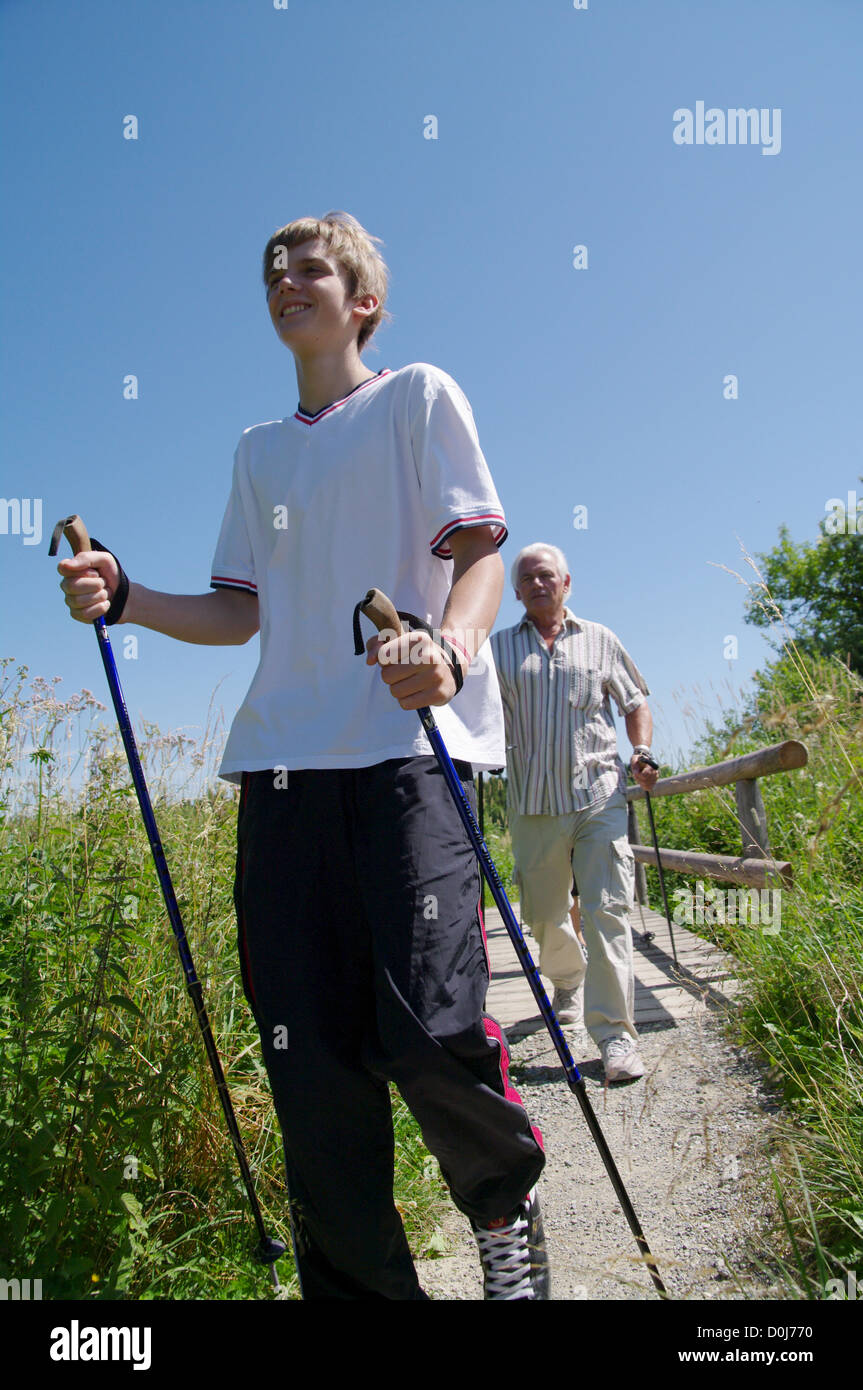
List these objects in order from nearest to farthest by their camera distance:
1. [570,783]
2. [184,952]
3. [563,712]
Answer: [184,952]
[570,783]
[563,712]

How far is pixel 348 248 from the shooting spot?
221 cm

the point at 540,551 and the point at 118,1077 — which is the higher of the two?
the point at 540,551

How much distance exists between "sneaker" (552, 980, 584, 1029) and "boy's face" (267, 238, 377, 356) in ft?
12.0

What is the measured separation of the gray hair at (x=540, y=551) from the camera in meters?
4.73

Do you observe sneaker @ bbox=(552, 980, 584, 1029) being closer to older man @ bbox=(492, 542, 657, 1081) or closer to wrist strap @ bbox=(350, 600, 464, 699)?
older man @ bbox=(492, 542, 657, 1081)

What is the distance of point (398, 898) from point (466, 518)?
0.79 m

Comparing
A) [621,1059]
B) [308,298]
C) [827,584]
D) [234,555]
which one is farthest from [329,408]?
[827,584]

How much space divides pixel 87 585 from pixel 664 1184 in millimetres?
2550

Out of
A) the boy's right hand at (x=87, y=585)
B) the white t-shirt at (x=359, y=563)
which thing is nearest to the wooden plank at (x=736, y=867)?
the white t-shirt at (x=359, y=563)

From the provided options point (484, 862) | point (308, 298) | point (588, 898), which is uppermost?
point (308, 298)

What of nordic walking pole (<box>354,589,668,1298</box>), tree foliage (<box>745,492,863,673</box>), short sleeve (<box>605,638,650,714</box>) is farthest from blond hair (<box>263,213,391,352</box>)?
tree foliage (<box>745,492,863,673</box>)

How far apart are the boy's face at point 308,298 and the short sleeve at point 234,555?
0.43 metres

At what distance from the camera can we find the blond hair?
219 centimetres

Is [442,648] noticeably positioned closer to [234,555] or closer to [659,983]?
[234,555]
